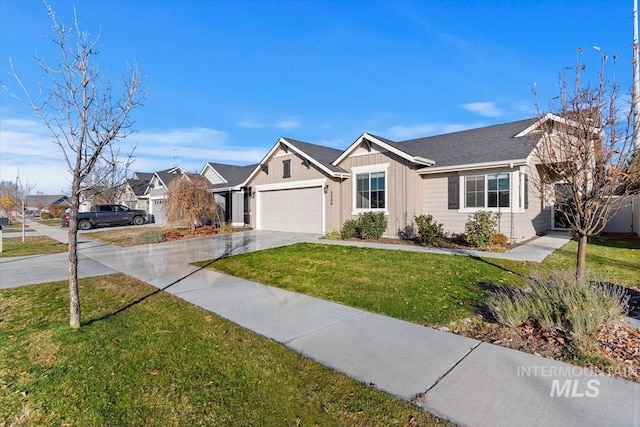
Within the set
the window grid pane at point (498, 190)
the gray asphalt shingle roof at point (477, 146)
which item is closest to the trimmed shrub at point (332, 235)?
the gray asphalt shingle roof at point (477, 146)

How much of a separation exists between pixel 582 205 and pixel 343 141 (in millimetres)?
24939

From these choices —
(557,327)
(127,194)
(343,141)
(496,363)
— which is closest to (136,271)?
(496,363)

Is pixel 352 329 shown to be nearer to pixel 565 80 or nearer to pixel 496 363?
pixel 496 363

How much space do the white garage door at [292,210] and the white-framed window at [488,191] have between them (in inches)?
269

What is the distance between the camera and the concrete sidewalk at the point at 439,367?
269 centimetres

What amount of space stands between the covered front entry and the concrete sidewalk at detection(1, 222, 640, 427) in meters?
10.4

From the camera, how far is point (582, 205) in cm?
518

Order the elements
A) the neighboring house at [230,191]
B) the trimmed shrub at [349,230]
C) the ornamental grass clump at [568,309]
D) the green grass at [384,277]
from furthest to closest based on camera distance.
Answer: the neighboring house at [230,191]
the trimmed shrub at [349,230]
the green grass at [384,277]
the ornamental grass clump at [568,309]

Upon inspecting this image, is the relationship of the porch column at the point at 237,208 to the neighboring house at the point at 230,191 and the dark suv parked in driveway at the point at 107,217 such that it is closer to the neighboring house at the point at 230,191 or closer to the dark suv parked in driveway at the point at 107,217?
the neighboring house at the point at 230,191

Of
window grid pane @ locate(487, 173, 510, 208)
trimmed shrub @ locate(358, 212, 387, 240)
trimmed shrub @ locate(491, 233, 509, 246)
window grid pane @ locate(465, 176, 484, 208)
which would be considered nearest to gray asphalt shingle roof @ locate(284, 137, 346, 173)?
trimmed shrub @ locate(358, 212, 387, 240)

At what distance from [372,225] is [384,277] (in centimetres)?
636

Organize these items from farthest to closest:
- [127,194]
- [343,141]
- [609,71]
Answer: [127,194] → [343,141] → [609,71]

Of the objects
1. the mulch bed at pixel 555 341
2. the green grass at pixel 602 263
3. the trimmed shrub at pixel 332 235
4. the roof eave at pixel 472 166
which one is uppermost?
the roof eave at pixel 472 166

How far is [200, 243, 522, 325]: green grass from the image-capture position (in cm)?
548
